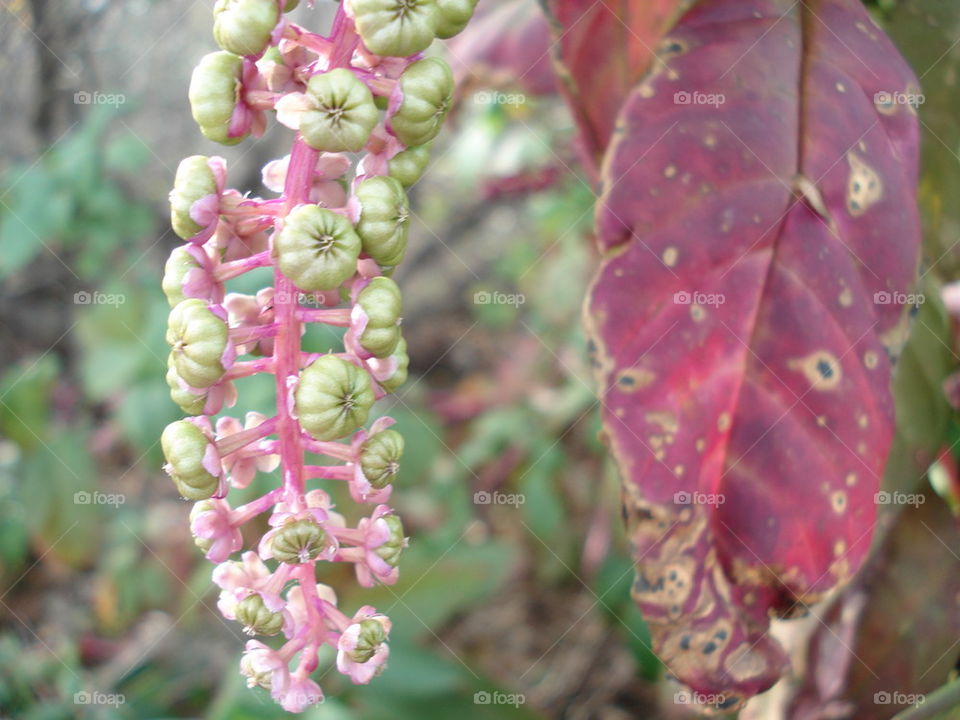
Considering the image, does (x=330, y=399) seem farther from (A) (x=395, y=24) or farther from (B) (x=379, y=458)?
(A) (x=395, y=24)

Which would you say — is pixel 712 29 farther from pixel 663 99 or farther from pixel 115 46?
pixel 115 46

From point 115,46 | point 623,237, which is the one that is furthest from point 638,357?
point 115,46

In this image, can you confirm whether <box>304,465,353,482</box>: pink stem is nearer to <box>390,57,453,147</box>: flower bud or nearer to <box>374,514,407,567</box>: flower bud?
<box>374,514,407,567</box>: flower bud

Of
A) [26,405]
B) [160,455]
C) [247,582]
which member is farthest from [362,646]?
[26,405]

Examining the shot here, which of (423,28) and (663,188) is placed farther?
(663,188)

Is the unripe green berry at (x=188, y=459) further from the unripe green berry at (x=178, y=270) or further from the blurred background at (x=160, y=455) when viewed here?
the blurred background at (x=160, y=455)

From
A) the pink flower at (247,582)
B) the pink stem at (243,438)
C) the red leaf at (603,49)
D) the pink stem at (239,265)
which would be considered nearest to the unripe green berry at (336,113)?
the pink stem at (239,265)
